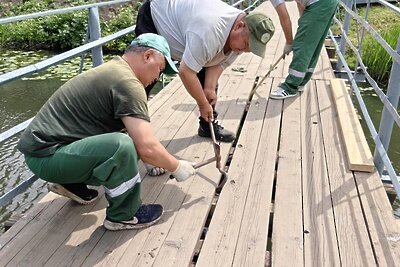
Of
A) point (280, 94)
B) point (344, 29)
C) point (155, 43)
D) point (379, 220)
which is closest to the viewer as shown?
point (155, 43)

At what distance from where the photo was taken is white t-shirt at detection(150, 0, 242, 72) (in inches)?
105

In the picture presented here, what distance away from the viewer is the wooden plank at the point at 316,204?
2.15m

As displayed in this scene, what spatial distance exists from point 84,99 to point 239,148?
4.71 ft

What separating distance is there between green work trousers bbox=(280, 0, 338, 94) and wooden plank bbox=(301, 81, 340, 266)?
2.03ft

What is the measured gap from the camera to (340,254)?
7.07 ft

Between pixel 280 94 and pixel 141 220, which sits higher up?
pixel 141 220

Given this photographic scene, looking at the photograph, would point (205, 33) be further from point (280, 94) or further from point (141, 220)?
point (280, 94)

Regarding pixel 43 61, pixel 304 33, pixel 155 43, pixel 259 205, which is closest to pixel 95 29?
pixel 43 61

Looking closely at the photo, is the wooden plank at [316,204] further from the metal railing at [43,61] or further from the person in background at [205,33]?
the metal railing at [43,61]

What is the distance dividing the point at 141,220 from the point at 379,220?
1.27 meters

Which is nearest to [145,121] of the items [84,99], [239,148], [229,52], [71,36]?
[84,99]

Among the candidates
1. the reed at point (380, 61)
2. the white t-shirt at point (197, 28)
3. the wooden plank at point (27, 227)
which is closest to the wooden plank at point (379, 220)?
the white t-shirt at point (197, 28)

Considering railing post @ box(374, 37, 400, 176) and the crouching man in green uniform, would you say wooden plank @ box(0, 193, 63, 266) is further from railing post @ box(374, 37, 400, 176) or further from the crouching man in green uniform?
railing post @ box(374, 37, 400, 176)

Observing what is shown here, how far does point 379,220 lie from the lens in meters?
2.41
